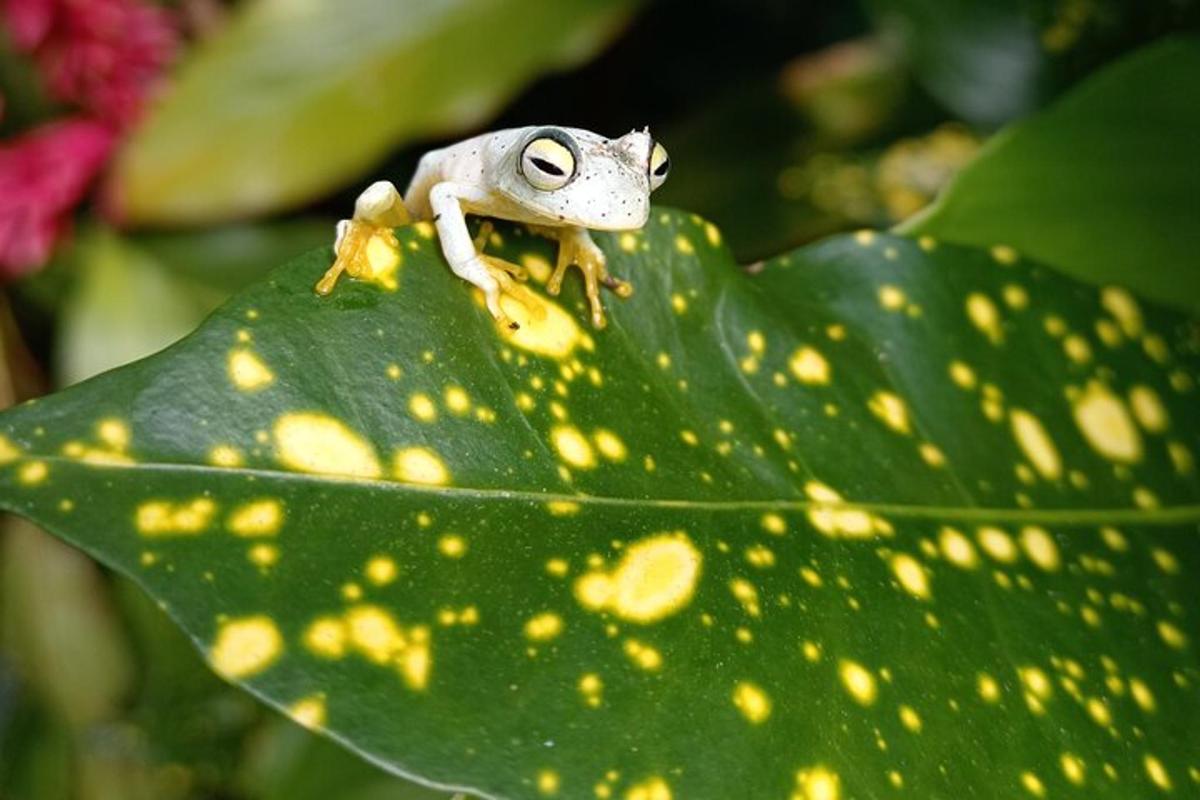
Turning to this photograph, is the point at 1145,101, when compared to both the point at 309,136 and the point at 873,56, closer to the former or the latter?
the point at 873,56

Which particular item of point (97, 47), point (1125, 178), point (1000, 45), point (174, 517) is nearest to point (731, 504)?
point (174, 517)

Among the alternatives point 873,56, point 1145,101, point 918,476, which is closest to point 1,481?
point 918,476

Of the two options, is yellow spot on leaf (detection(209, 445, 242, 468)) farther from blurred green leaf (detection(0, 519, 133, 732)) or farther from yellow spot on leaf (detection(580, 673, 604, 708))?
blurred green leaf (detection(0, 519, 133, 732))

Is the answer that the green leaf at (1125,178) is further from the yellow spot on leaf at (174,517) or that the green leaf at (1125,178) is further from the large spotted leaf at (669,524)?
the yellow spot on leaf at (174,517)

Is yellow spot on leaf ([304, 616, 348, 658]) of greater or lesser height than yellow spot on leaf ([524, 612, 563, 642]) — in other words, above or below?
above

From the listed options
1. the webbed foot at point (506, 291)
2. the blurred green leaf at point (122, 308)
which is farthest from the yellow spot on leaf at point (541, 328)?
the blurred green leaf at point (122, 308)

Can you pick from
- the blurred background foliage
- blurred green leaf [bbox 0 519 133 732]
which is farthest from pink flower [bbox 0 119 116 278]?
blurred green leaf [bbox 0 519 133 732]

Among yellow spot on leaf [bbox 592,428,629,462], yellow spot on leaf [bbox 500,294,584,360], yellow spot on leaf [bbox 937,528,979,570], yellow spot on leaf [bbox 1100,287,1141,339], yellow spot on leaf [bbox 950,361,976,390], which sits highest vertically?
yellow spot on leaf [bbox 500,294,584,360]

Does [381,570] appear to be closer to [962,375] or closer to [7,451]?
[7,451]

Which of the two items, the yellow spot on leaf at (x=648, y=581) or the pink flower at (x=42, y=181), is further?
the pink flower at (x=42, y=181)
